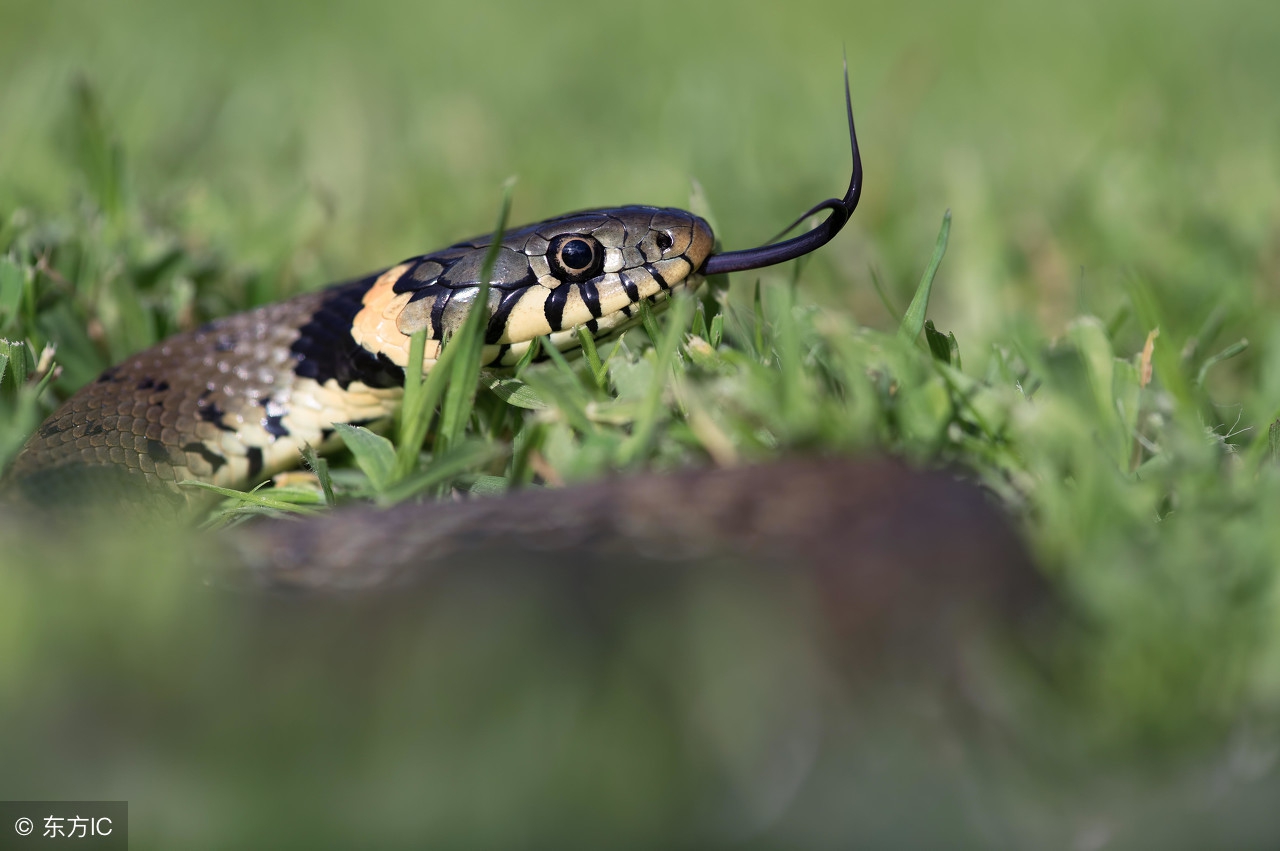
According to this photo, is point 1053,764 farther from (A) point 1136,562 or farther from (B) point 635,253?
(B) point 635,253

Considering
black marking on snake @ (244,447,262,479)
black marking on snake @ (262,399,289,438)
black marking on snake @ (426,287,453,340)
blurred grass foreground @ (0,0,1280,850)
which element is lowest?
blurred grass foreground @ (0,0,1280,850)

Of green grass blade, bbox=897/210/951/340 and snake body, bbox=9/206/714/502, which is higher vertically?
A: snake body, bbox=9/206/714/502

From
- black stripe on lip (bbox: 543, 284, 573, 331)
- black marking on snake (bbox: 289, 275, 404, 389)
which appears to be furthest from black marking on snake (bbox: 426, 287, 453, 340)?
black stripe on lip (bbox: 543, 284, 573, 331)

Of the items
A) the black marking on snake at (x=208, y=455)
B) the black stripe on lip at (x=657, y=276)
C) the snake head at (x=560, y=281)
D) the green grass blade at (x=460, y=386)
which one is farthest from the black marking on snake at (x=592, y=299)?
the black marking on snake at (x=208, y=455)

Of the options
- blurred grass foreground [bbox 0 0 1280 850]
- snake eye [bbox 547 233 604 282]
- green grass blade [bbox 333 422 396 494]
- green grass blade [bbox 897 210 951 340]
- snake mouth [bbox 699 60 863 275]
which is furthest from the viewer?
snake eye [bbox 547 233 604 282]

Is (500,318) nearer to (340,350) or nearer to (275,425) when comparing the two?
(340,350)

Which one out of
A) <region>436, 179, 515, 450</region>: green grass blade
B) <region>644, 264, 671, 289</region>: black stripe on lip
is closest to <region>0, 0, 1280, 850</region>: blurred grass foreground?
<region>436, 179, 515, 450</region>: green grass blade

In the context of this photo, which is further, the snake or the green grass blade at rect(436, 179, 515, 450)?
the snake

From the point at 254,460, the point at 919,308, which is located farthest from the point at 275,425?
the point at 919,308

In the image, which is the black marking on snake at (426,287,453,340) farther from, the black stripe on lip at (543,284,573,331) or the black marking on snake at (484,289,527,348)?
the black stripe on lip at (543,284,573,331)

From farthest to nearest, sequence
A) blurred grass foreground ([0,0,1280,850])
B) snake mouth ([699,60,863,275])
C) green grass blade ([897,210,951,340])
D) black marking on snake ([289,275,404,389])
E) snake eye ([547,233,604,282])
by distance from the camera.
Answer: black marking on snake ([289,275,404,389])
snake eye ([547,233,604,282])
snake mouth ([699,60,863,275])
green grass blade ([897,210,951,340])
blurred grass foreground ([0,0,1280,850])
